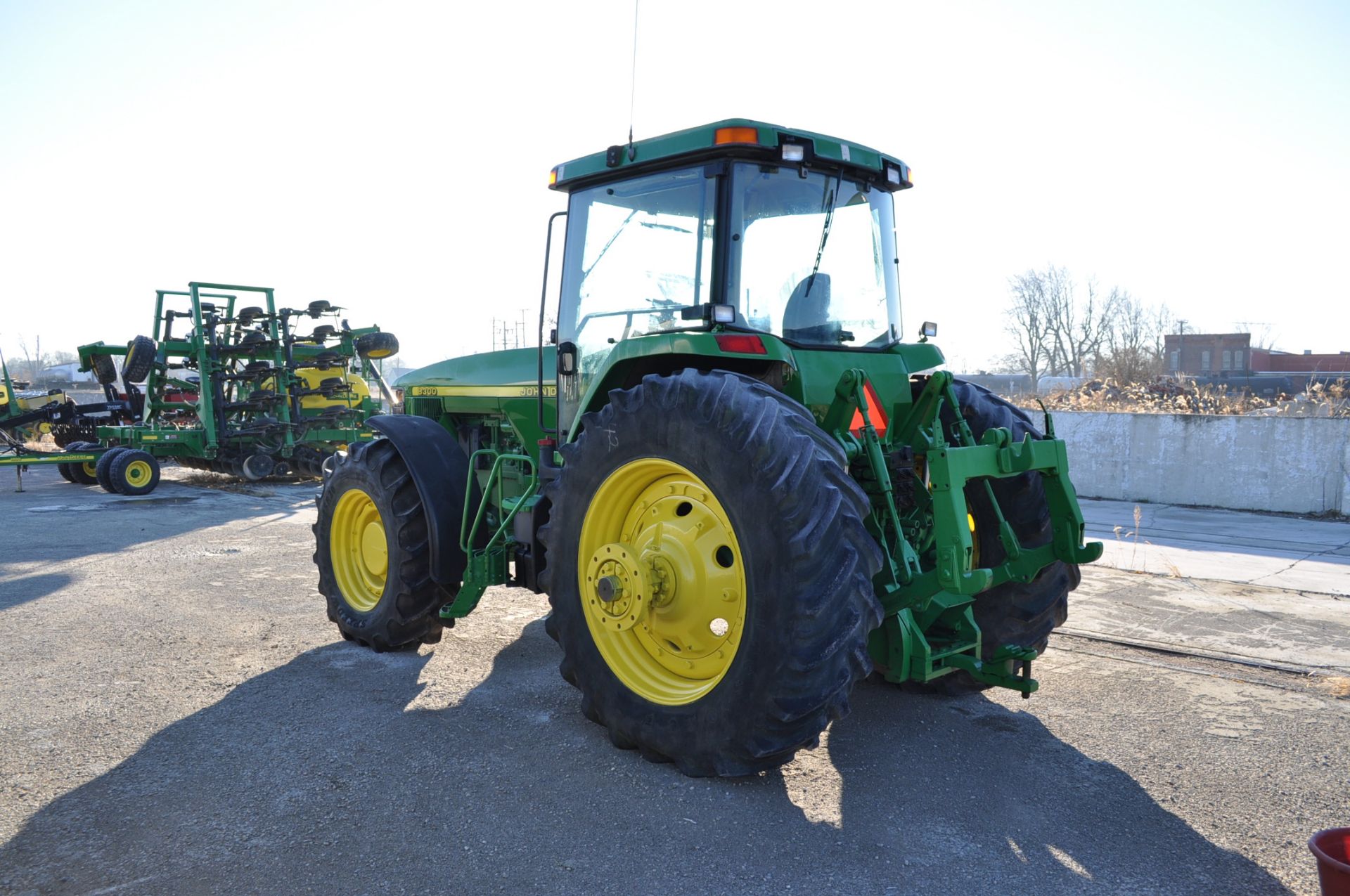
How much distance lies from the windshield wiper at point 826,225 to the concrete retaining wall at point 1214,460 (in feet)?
32.5

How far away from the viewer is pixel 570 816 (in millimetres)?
3301

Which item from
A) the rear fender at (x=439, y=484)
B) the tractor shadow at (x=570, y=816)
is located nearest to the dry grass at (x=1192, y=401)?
the tractor shadow at (x=570, y=816)

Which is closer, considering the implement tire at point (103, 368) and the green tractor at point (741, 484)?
the green tractor at point (741, 484)

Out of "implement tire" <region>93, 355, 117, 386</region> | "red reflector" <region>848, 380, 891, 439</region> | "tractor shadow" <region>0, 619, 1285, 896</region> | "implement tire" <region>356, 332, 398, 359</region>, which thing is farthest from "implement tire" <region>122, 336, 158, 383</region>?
"red reflector" <region>848, 380, 891, 439</region>

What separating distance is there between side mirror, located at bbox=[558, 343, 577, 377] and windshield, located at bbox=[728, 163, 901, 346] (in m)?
1.10

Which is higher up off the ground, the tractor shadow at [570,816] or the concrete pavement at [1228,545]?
the concrete pavement at [1228,545]

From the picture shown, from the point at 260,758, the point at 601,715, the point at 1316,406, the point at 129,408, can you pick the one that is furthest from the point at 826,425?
the point at 129,408

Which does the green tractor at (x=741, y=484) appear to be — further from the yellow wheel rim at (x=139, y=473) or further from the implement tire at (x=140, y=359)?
the implement tire at (x=140, y=359)

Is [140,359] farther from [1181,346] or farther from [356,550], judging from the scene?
[1181,346]

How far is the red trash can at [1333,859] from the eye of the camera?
96.0 inches

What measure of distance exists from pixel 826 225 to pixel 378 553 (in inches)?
121

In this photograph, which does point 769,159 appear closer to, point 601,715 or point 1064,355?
point 601,715

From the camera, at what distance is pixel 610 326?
4570 mm

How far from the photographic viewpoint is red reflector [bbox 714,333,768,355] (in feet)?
12.2
